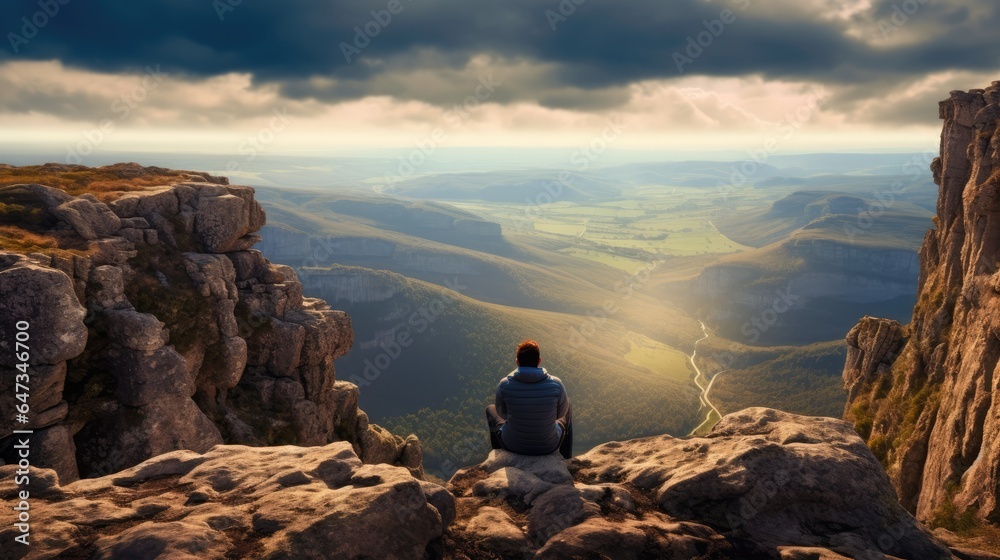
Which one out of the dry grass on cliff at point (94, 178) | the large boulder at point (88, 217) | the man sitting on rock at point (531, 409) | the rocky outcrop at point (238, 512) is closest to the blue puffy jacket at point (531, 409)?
the man sitting on rock at point (531, 409)

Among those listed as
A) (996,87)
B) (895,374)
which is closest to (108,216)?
(895,374)

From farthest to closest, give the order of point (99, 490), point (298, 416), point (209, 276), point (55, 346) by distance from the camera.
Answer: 1. point (298, 416)
2. point (209, 276)
3. point (55, 346)
4. point (99, 490)

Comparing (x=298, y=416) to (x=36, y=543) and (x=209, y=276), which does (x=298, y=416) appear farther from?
(x=36, y=543)

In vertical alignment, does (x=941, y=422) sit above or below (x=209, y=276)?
below

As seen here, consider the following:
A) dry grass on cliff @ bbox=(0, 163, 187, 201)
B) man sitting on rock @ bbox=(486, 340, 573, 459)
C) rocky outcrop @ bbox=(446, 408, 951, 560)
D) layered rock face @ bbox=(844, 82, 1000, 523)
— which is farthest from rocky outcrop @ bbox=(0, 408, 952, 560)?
dry grass on cliff @ bbox=(0, 163, 187, 201)

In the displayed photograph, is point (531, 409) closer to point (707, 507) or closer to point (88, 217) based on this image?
point (707, 507)

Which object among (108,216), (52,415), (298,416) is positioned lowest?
(298,416)

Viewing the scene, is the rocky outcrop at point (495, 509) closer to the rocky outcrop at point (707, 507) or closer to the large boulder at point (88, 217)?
the rocky outcrop at point (707, 507)
